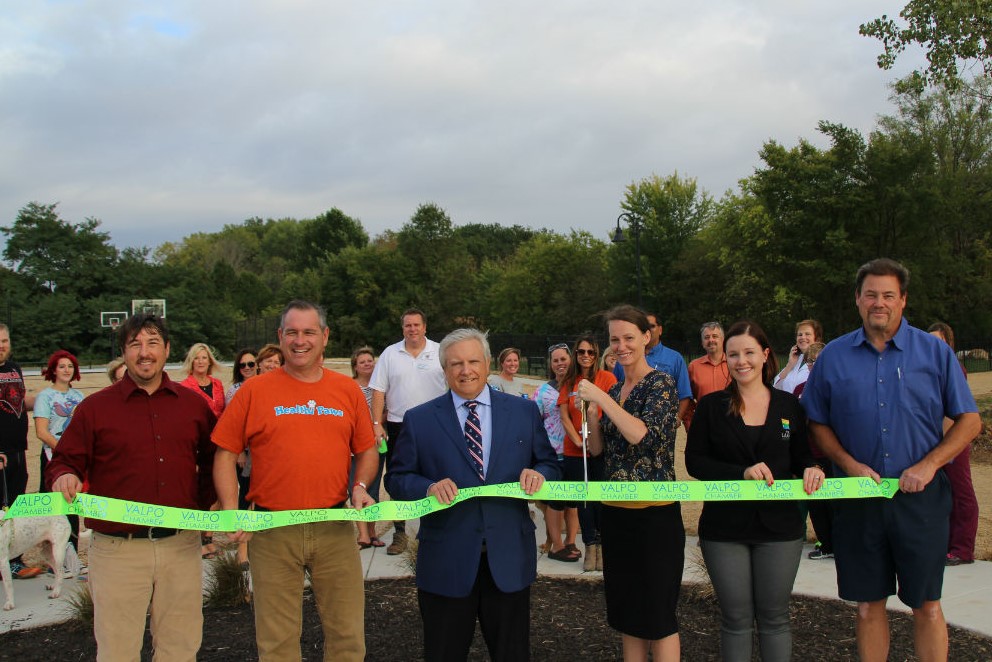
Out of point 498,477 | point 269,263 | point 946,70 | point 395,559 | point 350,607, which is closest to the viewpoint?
point 498,477

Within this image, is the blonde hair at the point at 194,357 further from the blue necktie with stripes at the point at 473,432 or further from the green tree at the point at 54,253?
the green tree at the point at 54,253

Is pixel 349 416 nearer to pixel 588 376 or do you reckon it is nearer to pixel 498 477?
pixel 498 477

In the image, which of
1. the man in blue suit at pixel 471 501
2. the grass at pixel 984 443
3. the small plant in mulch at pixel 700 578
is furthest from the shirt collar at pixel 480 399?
the grass at pixel 984 443

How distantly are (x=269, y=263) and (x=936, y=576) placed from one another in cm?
9204

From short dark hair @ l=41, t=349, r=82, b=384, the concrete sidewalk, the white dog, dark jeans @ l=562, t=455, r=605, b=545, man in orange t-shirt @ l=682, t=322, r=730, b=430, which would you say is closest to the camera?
the concrete sidewalk

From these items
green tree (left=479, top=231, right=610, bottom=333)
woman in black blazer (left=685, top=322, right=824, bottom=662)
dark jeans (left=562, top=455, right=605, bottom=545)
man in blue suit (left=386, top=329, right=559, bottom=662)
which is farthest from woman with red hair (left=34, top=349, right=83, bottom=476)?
green tree (left=479, top=231, right=610, bottom=333)

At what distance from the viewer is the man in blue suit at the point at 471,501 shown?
343 cm

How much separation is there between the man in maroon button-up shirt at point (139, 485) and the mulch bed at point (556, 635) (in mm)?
1119

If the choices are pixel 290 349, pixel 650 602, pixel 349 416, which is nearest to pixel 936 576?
pixel 650 602

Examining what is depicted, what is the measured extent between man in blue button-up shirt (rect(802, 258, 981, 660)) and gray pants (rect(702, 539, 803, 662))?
1.19ft

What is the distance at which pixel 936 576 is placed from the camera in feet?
11.8

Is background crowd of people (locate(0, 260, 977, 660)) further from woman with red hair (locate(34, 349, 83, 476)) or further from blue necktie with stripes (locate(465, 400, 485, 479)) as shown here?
woman with red hair (locate(34, 349, 83, 476))

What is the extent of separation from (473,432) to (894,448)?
1931 millimetres

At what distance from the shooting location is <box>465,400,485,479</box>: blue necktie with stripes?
3586 millimetres
